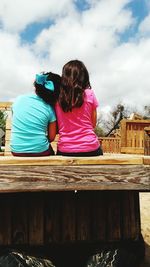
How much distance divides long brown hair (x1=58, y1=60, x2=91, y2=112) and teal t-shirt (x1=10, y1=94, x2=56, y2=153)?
188 millimetres

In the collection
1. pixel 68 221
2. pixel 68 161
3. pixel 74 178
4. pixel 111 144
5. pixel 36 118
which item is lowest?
pixel 68 221

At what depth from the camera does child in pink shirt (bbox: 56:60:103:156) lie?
10.8 feet

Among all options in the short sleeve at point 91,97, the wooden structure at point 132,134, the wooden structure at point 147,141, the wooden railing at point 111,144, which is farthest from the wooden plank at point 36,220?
the wooden railing at point 111,144

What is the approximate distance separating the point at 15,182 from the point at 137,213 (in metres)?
1.43

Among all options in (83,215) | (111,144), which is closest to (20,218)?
(83,215)

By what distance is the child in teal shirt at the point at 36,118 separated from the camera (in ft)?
10.8

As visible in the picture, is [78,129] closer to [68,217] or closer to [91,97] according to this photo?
[91,97]

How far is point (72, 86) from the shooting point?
130 inches

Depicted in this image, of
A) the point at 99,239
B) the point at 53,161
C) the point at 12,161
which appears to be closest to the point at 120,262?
the point at 99,239

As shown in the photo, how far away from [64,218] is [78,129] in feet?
2.81

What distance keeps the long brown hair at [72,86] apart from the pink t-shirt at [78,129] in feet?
0.24

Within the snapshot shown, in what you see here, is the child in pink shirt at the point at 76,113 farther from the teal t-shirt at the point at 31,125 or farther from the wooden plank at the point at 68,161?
the wooden plank at the point at 68,161

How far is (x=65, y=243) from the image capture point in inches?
129

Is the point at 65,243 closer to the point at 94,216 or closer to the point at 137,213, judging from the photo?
the point at 94,216
